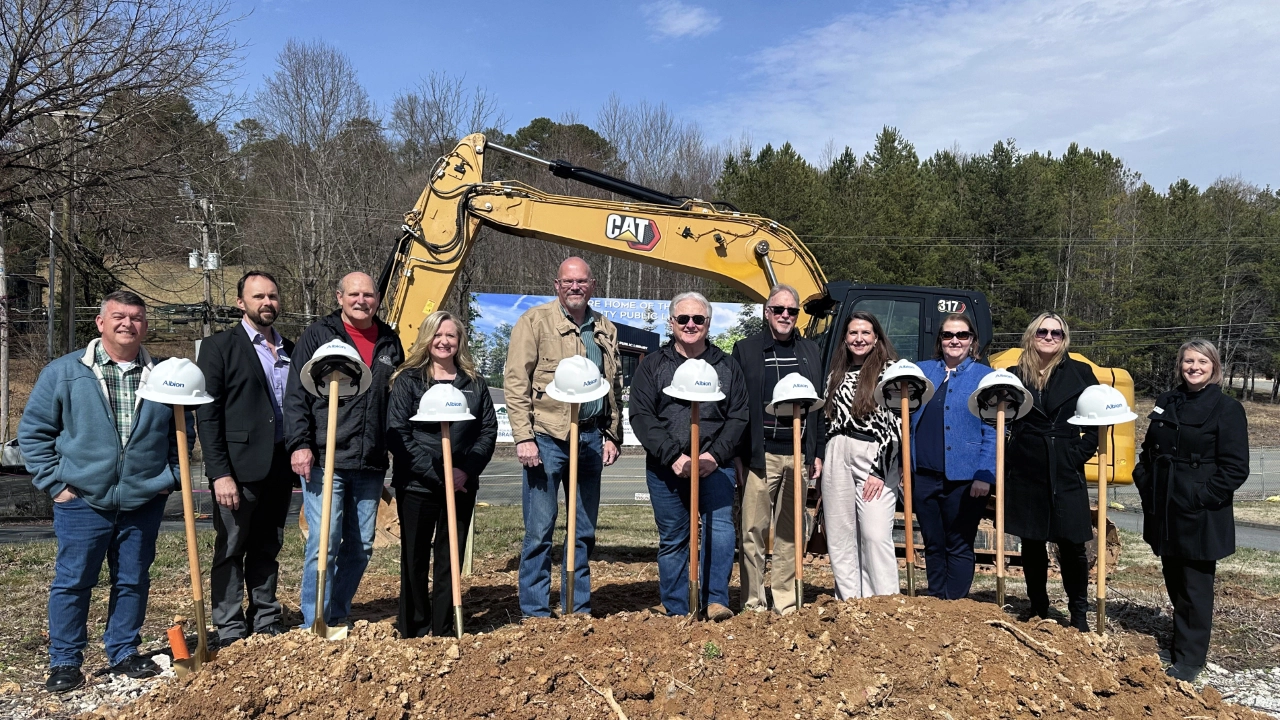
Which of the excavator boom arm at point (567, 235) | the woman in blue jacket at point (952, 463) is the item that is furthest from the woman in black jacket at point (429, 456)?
the excavator boom arm at point (567, 235)

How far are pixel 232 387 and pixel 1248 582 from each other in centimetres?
834

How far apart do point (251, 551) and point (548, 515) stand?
1640mm

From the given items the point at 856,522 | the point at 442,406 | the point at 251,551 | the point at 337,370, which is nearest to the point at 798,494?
the point at 856,522

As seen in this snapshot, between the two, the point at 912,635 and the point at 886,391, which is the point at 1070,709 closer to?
the point at 912,635

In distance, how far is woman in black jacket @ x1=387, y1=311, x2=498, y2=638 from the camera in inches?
179

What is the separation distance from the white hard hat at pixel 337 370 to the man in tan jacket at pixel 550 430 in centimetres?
85

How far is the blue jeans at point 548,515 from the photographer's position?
481cm

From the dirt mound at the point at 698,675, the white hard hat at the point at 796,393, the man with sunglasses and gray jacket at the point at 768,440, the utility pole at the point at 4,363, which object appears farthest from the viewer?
the utility pole at the point at 4,363

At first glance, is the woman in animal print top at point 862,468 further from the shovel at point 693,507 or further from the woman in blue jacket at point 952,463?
the shovel at point 693,507

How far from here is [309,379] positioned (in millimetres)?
4160

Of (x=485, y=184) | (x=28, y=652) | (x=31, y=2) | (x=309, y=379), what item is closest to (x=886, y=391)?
(x=309, y=379)

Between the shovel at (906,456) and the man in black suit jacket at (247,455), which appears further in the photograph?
the shovel at (906,456)

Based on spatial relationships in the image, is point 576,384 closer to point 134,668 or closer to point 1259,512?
point 134,668

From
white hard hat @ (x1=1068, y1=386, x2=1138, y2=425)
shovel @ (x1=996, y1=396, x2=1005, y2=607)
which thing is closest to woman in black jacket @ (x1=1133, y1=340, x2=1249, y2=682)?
white hard hat @ (x1=1068, y1=386, x2=1138, y2=425)
